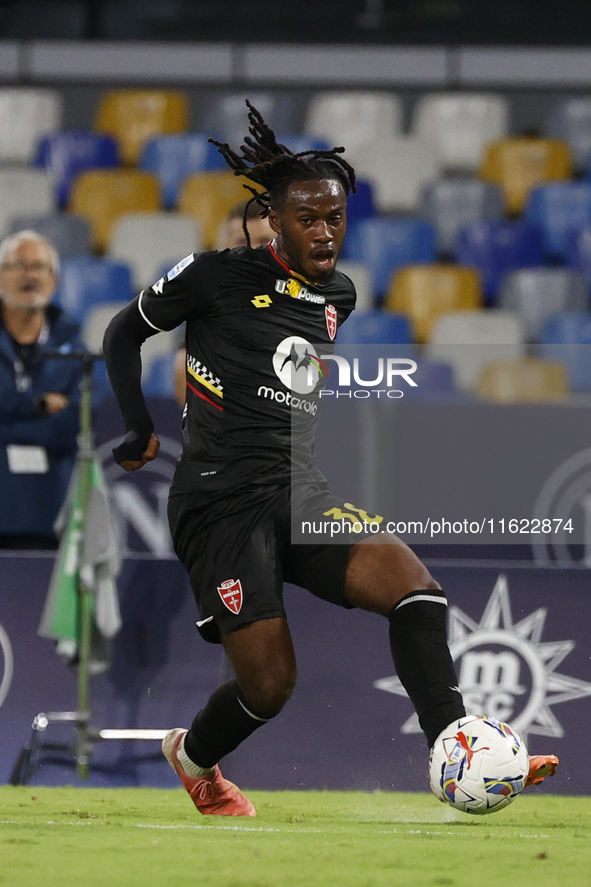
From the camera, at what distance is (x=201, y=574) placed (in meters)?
3.73

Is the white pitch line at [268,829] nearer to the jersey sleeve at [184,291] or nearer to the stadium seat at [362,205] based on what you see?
the jersey sleeve at [184,291]

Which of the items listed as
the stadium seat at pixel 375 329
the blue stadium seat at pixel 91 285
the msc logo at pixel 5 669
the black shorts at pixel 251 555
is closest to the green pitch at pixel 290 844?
the msc logo at pixel 5 669

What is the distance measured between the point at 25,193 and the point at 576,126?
4.38 meters

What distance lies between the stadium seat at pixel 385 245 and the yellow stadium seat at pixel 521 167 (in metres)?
1.08

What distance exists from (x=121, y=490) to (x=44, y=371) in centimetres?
74

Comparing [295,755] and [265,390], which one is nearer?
[265,390]

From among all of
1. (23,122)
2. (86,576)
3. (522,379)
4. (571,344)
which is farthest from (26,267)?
(23,122)

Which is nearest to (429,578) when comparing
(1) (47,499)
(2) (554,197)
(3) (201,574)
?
(3) (201,574)

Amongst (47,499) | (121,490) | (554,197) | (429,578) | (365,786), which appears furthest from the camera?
(554,197)

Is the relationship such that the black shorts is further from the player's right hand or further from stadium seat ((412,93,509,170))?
stadium seat ((412,93,509,170))

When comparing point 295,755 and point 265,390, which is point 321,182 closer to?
point 265,390

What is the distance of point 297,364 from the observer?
3.76 meters

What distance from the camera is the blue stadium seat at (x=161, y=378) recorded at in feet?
24.2

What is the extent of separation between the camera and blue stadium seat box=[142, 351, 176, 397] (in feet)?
24.2
